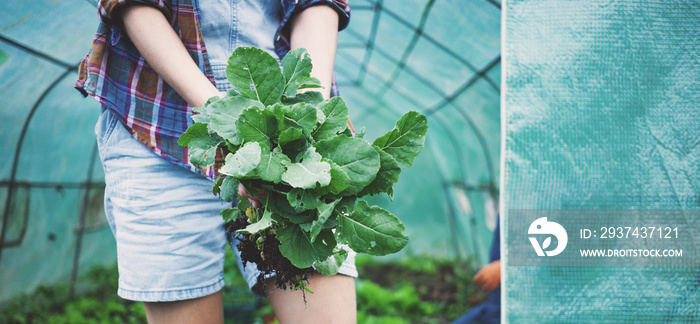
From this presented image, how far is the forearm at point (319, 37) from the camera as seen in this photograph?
1.34 metres

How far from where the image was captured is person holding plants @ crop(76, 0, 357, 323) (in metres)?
1.20

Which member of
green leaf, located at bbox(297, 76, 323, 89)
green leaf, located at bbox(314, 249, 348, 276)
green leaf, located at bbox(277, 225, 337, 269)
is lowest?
green leaf, located at bbox(314, 249, 348, 276)

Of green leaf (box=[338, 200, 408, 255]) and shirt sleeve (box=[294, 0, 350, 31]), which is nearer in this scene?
green leaf (box=[338, 200, 408, 255])

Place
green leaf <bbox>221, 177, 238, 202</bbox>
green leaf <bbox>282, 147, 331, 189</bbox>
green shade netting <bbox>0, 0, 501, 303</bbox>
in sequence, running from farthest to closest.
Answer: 1. green shade netting <bbox>0, 0, 501, 303</bbox>
2. green leaf <bbox>221, 177, 238, 202</bbox>
3. green leaf <bbox>282, 147, 331, 189</bbox>

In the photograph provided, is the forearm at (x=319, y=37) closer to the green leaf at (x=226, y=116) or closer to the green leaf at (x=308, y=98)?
the green leaf at (x=308, y=98)

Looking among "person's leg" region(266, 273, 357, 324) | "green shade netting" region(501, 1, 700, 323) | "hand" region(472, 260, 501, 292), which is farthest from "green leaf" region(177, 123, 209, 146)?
"hand" region(472, 260, 501, 292)

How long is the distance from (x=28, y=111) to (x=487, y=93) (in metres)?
3.47

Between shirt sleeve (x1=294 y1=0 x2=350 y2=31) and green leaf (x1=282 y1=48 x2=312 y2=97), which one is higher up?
shirt sleeve (x1=294 y1=0 x2=350 y2=31)

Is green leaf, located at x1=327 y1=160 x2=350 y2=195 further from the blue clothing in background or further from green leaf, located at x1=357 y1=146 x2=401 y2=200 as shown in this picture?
the blue clothing in background

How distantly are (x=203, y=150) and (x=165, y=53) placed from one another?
0.31 m

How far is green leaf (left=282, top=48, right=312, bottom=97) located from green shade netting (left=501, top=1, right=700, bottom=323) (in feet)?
2.86

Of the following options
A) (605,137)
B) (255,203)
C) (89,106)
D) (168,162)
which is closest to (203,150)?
(255,203)

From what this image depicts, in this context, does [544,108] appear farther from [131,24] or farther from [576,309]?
[131,24]

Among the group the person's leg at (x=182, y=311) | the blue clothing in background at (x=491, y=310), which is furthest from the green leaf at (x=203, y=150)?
the blue clothing in background at (x=491, y=310)
